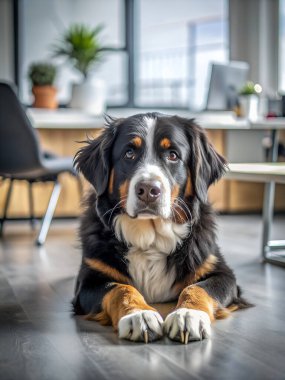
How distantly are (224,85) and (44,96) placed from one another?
5.26 feet

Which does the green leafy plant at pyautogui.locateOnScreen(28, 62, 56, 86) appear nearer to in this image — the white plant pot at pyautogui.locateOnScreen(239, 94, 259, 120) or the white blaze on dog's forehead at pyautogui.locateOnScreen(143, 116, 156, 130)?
the white plant pot at pyautogui.locateOnScreen(239, 94, 259, 120)

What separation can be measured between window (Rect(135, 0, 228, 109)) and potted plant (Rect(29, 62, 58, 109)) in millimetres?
4845

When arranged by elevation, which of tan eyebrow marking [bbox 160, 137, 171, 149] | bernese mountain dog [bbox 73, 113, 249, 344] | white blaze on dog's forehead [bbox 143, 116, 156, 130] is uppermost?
white blaze on dog's forehead [bbox 143, 116, 156, 130]

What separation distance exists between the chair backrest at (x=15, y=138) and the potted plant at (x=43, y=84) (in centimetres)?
144

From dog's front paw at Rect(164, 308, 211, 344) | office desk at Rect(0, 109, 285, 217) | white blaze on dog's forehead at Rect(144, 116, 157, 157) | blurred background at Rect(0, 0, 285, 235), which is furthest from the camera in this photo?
blurred background at Rect(0, 0, 285, 235)

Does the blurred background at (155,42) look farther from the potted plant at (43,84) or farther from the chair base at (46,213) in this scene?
the chair base at (46,213)

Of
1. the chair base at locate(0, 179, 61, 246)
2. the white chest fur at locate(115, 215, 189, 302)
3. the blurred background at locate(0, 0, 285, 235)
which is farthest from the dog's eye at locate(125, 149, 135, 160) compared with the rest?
the blurred background at locate(0, 0, 285, 235)

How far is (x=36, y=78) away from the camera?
5.66 m

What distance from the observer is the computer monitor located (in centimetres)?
546

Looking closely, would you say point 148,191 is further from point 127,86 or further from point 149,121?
point 127,86

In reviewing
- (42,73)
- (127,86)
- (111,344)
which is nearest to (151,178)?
(111,344)

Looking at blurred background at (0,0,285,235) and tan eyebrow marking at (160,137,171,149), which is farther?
blurred background at (0,0,285,235)

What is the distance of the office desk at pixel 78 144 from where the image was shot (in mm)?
5383

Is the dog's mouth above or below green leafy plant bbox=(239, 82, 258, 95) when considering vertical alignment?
below
